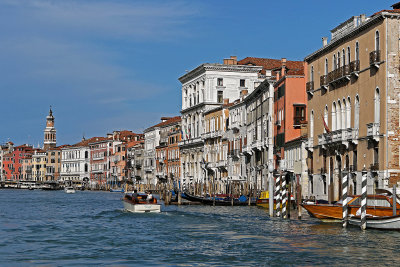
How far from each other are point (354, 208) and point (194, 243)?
6401mm

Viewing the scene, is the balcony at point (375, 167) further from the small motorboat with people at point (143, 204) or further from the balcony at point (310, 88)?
the small motorboat with people at point (143, 204)

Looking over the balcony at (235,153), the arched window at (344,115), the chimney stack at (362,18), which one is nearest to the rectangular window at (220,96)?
the balcony at (235,153)

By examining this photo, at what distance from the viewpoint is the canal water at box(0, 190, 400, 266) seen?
1806 cm

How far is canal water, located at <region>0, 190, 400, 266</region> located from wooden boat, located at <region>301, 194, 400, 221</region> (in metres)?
0.40

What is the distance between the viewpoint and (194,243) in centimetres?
2184

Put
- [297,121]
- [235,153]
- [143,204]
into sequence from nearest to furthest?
[143,204] < [297,121] < [235,153]

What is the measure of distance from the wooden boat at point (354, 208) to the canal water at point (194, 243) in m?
0.40

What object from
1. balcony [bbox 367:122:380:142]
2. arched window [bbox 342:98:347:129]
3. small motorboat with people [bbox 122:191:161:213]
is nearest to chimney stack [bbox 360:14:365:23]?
arched window [bbox 342:98:347:129]

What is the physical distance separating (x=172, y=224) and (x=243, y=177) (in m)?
28.0

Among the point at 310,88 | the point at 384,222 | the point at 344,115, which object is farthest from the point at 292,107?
the point at 384,222

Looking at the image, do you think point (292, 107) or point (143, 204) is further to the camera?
point (292, 107)

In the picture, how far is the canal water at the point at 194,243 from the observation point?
18062 millimetres

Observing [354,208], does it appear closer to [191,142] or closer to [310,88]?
[310,88]

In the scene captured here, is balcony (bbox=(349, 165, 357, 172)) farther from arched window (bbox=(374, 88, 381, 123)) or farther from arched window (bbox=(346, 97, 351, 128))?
arched window (bbox=(374, 88, 381, 123))
